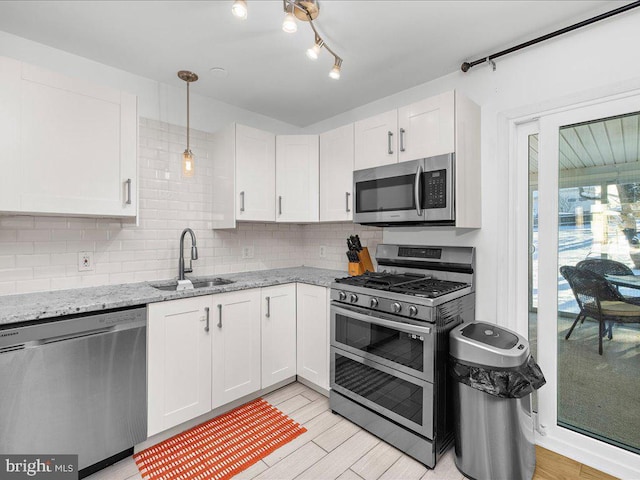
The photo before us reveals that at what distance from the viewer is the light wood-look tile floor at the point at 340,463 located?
5.63 ft

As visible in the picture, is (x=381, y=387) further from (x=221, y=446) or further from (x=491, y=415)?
(x=221, y=446)

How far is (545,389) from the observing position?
1.99 meters

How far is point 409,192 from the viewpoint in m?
2.19

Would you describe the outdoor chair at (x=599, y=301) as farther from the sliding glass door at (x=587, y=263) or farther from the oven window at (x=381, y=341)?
the oven window at (x=381, y=341)

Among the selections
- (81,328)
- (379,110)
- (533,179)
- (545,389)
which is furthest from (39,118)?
(545,389)

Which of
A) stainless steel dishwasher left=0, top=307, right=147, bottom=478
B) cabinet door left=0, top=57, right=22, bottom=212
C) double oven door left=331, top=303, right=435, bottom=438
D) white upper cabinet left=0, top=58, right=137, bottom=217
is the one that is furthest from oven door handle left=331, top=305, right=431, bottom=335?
cabinet door left=0, top=57, right=22, bottom=212

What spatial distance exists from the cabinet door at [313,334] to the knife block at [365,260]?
20.2 inches

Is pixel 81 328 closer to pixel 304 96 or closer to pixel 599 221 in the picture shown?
pixel 304 96

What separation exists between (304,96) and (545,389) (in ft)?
9.55

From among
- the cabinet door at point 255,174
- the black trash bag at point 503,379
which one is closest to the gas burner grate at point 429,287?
the black trash bag at point 503,379

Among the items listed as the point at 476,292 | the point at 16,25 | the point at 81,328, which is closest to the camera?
the point at 81,328

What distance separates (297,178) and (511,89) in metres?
1.79

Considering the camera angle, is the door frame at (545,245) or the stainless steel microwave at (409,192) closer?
the door frame at (545,245)

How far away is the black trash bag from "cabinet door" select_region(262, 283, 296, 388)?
1.39 metres
